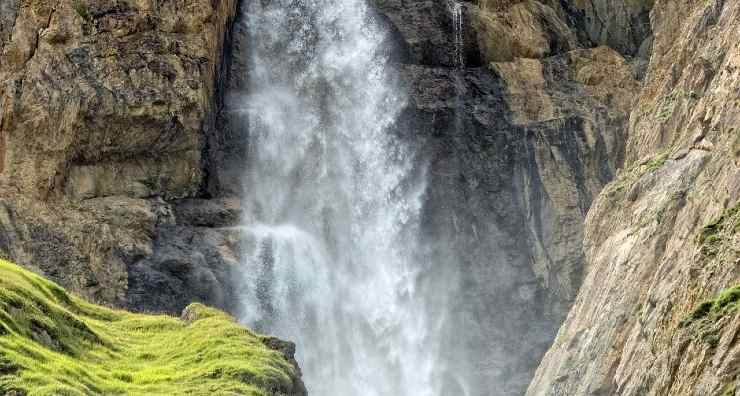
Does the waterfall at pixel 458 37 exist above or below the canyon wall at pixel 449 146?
above

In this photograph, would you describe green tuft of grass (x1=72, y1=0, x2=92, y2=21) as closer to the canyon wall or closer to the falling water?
the canyon wall

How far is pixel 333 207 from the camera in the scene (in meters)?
52.4

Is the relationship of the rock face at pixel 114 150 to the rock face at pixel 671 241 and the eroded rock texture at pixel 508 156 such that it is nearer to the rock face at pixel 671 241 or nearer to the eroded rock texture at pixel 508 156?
the eroded rock texture at pixel 508 156

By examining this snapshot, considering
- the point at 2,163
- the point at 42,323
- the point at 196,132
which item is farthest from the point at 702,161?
the point at 2,163

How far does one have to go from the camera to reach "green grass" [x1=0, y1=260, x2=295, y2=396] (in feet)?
65.2

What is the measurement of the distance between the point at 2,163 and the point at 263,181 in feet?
41.0

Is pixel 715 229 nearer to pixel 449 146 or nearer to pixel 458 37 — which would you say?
pixel 449 146

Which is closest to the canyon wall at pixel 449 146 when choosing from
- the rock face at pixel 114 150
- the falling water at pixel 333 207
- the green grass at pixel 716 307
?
the rock face at pixel 114 150

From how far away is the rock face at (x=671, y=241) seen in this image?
714 inches

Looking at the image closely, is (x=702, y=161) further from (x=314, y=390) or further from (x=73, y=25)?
(x=73, y=25)

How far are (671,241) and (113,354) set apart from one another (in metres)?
14.7

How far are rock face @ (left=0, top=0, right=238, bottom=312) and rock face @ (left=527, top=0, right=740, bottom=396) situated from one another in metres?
17.7

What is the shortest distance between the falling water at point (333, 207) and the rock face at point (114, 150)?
2.83m

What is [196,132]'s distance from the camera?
48719 mm
